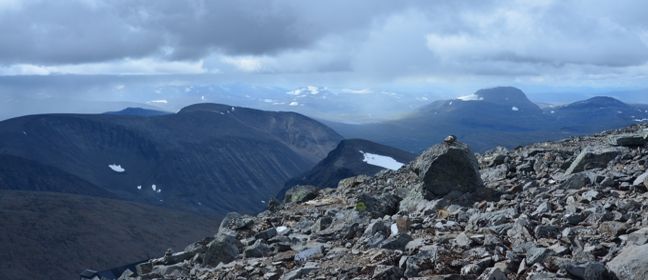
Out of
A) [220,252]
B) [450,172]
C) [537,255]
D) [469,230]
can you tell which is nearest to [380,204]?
[450,172]

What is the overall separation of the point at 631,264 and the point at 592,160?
1019 centimetres

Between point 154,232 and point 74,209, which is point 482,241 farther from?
point 74,209

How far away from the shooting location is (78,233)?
13200cm

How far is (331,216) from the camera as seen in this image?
18.5 metres

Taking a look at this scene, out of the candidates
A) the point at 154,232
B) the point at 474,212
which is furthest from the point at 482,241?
the point at 154,232

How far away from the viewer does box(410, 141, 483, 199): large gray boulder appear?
17.0 meters

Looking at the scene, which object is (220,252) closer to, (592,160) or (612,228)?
(612,228)

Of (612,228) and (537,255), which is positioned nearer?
(537,255)

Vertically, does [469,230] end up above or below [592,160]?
below

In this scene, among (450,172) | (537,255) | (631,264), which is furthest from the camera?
(450,172)

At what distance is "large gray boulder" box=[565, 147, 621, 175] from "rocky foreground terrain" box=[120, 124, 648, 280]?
1.3 inches

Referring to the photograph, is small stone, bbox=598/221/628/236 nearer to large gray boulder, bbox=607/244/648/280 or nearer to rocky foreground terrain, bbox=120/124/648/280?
rocky foreground terrain, bbox=120/124/648/280

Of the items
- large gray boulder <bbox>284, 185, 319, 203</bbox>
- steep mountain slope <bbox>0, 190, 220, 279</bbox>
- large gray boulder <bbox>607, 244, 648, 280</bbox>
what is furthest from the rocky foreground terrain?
steep mountain slope <bbox>0, 190, 220, 279</bbox>

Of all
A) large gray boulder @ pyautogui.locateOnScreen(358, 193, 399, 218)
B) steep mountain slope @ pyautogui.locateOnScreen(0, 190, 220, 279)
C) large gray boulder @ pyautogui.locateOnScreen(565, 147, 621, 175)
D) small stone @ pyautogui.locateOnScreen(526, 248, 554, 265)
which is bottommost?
steep mountain slope @ pyautogui.locateOnScreen(0, 190, 220, 279)
